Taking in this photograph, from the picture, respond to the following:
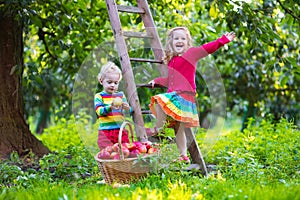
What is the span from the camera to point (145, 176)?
13.7ft

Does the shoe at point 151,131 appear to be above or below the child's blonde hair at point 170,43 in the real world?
below

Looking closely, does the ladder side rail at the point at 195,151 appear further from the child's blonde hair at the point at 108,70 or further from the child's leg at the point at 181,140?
the child's blonde hair at the point at 108,70

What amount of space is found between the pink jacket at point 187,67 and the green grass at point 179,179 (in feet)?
1.84

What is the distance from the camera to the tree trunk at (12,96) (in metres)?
6.12

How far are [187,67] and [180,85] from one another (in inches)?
6.8

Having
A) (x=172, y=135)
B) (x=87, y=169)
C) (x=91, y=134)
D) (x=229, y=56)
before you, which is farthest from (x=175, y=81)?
(x=229, y=56)

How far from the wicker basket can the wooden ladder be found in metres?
0.33

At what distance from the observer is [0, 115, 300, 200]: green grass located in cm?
342

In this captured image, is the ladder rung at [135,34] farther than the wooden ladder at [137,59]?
Yes

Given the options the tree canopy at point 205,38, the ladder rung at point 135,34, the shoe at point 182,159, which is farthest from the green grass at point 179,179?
the ladder rung at point 135,34

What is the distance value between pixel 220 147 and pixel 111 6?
2.47 m

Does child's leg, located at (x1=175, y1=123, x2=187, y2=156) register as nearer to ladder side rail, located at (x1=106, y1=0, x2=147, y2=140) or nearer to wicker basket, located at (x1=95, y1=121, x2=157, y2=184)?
ladder side rail, located at (x1=106, y1=0, x2=147, y2=140)

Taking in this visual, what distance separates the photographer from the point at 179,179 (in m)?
3.96

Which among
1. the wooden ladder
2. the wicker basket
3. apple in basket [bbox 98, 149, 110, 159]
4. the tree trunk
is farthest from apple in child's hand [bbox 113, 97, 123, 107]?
the tree trunk
